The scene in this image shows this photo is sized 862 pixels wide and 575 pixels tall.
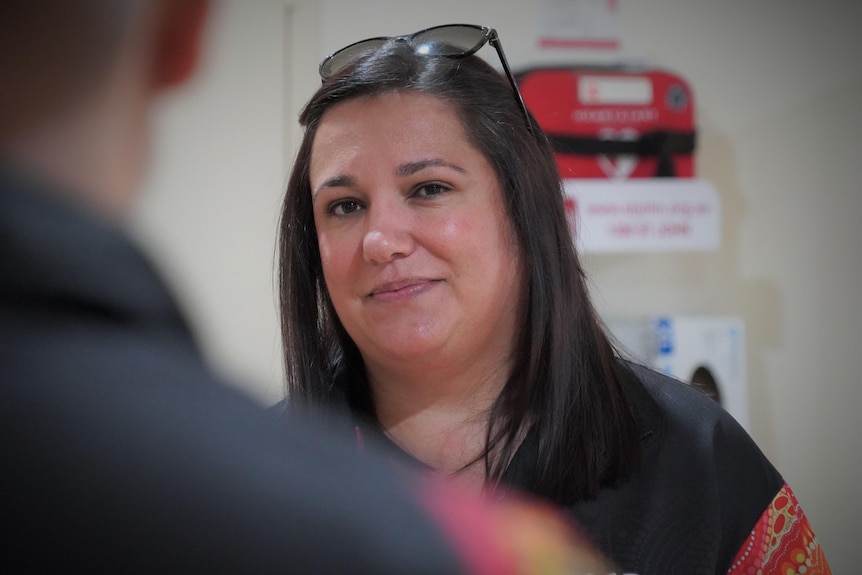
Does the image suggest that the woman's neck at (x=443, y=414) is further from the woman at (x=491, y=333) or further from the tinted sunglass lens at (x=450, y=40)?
the tinted sunglass lens at (x=450, y=40)

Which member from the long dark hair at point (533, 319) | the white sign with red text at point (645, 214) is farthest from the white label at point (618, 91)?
the long dark hair at point (533, 319)

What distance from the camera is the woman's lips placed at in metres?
1.00

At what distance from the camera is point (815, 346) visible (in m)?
2.02

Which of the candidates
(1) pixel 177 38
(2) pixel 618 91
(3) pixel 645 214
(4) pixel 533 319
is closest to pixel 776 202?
(3) pixel 645 214

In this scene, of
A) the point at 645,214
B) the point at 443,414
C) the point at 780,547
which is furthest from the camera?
the point at 645,214

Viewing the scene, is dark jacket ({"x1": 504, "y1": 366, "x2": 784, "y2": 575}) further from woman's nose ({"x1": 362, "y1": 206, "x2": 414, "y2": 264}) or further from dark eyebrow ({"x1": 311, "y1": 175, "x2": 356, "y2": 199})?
dark eyebrow ({"x1": 311, "y1": 175, "x2": 356, "y2": 199})

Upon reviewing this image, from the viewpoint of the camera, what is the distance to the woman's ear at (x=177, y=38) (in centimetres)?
26

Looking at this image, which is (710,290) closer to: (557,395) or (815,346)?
(815,346)

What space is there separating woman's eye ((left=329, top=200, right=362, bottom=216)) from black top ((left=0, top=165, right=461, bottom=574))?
0.80 metres

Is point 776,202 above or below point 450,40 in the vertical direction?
below

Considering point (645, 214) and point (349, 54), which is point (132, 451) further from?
point (645, 214)

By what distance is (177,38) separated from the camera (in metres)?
0.26

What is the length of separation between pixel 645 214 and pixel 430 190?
105 cm

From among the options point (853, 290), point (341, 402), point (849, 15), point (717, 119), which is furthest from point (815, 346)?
point (341, 402)
